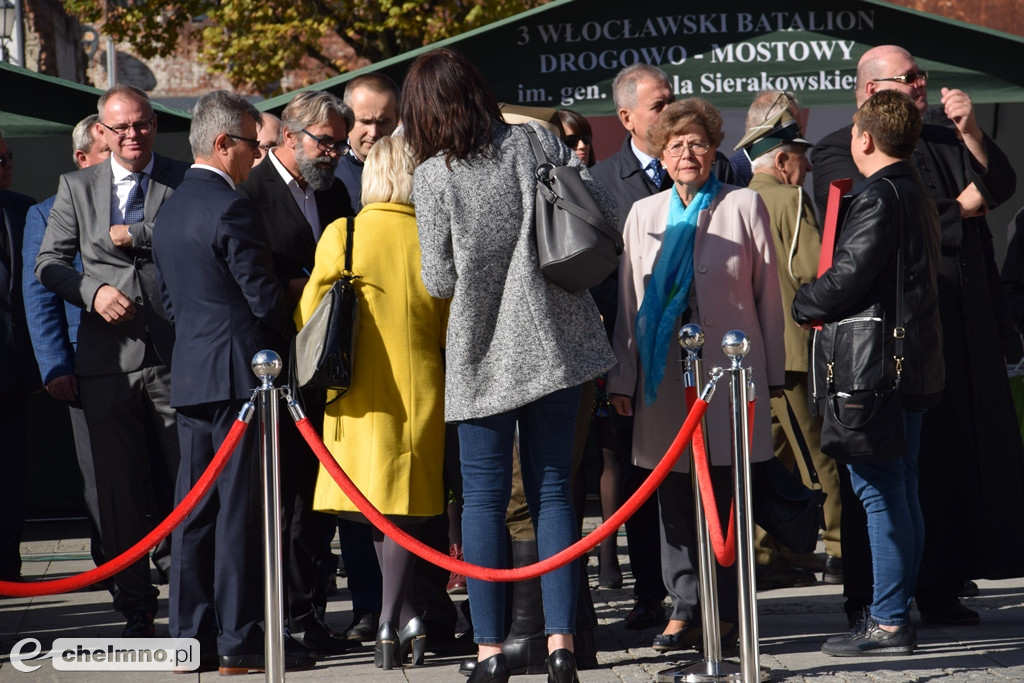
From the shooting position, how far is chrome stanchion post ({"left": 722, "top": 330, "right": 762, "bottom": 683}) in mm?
4203

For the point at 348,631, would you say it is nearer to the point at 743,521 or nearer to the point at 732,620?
the point at 732,620

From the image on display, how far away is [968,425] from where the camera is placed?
560 centimetres

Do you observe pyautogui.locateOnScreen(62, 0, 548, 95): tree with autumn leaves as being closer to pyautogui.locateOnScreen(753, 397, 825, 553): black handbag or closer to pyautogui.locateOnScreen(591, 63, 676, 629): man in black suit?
pyautogui.locateOnScreen(591, 63, 676, 629): man in black suit

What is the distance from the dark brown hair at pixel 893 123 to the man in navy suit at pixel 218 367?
227cm

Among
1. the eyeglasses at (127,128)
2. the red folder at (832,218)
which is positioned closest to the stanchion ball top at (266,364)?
the eyeglasses at (127,128)

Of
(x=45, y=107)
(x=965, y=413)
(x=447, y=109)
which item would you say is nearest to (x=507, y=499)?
(x=447, y=109)

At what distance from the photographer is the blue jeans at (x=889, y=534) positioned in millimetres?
4957

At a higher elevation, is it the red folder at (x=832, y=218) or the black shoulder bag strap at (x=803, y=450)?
the red folder at (x=832, y=218)

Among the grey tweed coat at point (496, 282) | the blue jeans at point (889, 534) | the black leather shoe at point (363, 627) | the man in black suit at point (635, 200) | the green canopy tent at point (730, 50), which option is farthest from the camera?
the green canopy tent at point (730, 50)

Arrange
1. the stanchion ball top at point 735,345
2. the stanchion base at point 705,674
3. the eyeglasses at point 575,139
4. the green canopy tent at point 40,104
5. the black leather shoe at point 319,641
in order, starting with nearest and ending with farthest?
1. the stanchion ball top at point 735,345
2. the stanchion base at point 705,674
3. the black leather shoe at point 319,641
4. the eyeglasses at point 575,139
5. the green canopy tent at point 40,104

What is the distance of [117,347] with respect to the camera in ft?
19.0

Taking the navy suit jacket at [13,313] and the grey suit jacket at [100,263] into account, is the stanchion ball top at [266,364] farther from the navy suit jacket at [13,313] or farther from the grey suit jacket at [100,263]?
the navy suit jacket at [13,313]

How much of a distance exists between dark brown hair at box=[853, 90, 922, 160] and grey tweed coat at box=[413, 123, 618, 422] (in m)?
1.26

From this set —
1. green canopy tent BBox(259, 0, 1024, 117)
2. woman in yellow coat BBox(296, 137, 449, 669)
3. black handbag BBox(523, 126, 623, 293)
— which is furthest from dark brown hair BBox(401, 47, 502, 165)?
Result: green canopy tent BBox(259, 0, 1024, 117)
